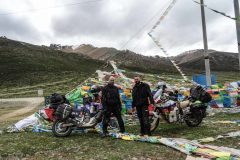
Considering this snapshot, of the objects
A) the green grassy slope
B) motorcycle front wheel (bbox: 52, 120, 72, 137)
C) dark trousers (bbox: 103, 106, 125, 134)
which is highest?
the green grassy slope

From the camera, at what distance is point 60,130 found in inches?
533

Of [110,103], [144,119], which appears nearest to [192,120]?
[144,119]

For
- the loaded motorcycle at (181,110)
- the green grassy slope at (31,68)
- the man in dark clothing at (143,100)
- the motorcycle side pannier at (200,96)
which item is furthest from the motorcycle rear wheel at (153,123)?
the green grassy slope at (31,68)

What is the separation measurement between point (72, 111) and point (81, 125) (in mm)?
567

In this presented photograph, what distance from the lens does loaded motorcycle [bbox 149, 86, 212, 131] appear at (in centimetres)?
1464

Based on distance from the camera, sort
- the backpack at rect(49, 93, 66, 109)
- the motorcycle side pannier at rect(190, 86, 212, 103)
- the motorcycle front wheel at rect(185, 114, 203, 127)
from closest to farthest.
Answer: the backpack at rect(49, 93, 66, 109)
the motorcycle front wheel at rect(185, 114, 203, 127)
the motorcycle side pannier at rect(190, 86, 212, 103)

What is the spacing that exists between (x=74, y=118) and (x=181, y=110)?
4.08 metres

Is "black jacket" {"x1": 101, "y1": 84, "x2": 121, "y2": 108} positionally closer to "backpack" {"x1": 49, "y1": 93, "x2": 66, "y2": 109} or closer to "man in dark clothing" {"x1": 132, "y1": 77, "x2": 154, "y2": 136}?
"man in dark clothing" {"x1": 132, "y1": 77, "x2": 154, "y2": 136}

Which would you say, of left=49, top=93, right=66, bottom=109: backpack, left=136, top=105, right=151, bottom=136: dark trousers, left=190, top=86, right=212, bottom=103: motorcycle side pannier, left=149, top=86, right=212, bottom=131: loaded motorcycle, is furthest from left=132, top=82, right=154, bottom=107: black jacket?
left=190, top=86, right=212, bottom=103: motorcycle side pannier

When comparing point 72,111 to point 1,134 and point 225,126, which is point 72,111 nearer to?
point 1,134

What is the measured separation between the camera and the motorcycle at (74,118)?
1350 centimetres

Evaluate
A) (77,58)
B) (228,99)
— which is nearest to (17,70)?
(77,58)

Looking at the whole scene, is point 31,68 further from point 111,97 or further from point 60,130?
point 111,97

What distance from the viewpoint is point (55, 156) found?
10.8 meters
